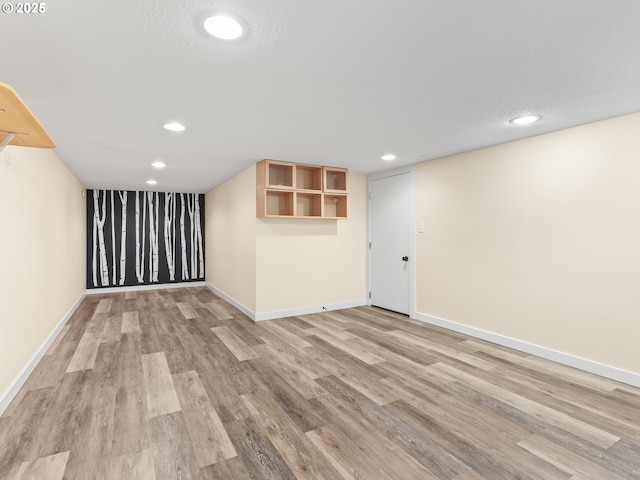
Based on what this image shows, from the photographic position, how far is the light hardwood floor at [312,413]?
1.79 metres

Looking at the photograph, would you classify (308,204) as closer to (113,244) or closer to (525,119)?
(525,119)

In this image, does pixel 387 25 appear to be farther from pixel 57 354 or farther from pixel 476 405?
pixel 57 354

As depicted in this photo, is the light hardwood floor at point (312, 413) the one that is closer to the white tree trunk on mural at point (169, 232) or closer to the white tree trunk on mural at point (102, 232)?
the white tree trunk on mural at point (102, 232)

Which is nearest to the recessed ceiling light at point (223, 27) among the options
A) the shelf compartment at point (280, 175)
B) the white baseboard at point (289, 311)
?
the shelf compartment at point (280, 175)

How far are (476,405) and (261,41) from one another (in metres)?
2.75

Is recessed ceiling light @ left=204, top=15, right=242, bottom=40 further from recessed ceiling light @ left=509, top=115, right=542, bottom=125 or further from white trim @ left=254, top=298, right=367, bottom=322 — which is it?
white trim @ left=254, top=298, right=367, bottom=322

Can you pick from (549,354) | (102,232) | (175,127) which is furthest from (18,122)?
(102,232)

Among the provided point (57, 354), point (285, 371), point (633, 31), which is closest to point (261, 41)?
point (633, 31)

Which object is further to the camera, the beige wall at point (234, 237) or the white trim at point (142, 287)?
the white trim at point (142, 287)

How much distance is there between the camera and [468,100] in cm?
245

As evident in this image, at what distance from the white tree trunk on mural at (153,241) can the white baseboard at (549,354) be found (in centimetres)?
609

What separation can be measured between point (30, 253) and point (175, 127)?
1.77 metres

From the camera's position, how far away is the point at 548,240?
3277 millimetres

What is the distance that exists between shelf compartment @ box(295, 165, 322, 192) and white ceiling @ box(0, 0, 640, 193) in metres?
1.52
